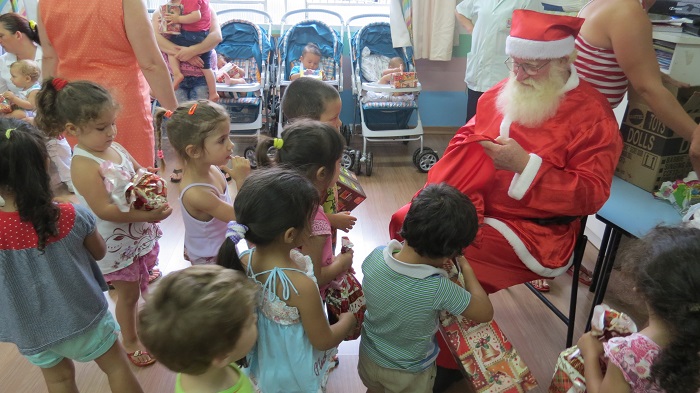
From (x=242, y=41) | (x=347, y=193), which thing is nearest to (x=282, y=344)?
(x=347, y=193)

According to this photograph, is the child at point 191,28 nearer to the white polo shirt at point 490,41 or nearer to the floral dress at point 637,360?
the white polo shirt at point 490,41

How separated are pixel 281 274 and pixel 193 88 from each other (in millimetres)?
3225

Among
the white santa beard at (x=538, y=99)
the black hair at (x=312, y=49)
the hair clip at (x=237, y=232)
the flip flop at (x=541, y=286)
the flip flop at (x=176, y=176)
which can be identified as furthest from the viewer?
the black hair at (x=312, y=49)

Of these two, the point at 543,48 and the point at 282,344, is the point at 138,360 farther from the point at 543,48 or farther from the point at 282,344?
the point at 543,48

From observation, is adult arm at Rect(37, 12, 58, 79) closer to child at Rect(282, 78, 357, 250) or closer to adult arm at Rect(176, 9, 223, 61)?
child at Rect(282, 78, 357, 250)

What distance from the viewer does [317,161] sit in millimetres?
1521

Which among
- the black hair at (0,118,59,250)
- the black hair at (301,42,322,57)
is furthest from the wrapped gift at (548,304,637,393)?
the black hair at (301,42,322,57)

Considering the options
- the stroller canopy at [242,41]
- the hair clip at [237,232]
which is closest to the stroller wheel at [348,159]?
the stroller canopy at [242,41]

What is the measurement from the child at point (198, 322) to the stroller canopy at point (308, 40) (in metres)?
3.61

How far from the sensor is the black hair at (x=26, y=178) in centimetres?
128

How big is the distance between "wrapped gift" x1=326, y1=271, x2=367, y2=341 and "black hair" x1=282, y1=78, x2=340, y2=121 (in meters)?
0.69

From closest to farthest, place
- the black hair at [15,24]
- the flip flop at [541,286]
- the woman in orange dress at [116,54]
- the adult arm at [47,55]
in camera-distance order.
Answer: the woman in orange dress at [116,54] → the adult arm at [47,55] → the flip flop at [541,286] → the black hair at [15,24]

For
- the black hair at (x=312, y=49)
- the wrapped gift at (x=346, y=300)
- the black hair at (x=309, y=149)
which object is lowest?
the wrapped gift at (x=346, y=300)

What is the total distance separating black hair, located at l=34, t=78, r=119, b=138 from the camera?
1.60 metres
